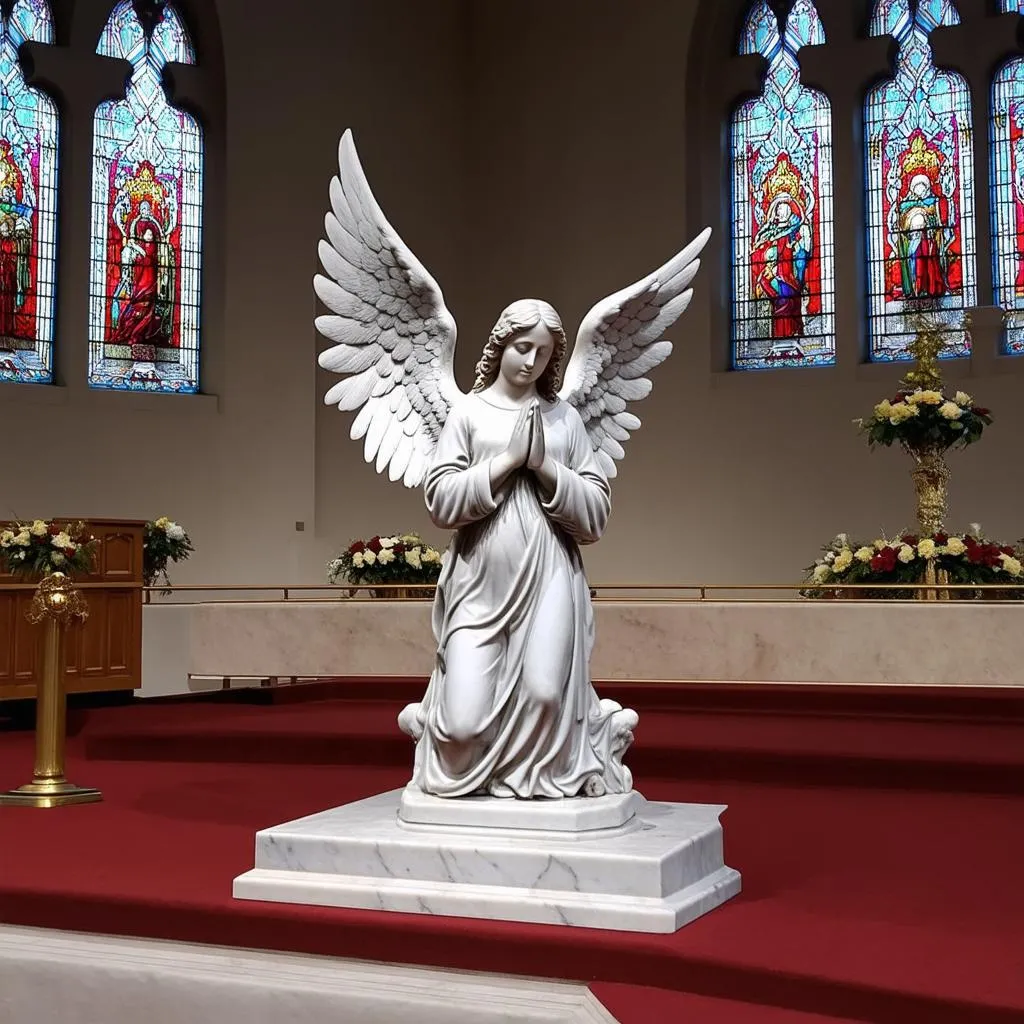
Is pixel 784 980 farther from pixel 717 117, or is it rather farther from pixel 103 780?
pixel 717 117

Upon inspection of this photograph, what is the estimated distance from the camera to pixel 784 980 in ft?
10.4

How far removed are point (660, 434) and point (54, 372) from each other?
6.20m

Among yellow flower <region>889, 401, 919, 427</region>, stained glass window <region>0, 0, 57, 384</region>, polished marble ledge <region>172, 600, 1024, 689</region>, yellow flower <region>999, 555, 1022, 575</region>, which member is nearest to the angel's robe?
polished marble ledge <region>172, 600, 1024, 689</region>

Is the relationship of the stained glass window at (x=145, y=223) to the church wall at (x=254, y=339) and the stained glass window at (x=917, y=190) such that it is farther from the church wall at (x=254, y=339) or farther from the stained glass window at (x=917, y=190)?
the stained glass window at (x=917, y=190)

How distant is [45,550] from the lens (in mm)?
7797

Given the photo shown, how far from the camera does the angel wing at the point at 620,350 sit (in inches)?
186

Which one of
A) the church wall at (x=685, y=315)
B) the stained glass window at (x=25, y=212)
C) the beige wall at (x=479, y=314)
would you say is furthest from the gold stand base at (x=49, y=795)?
the church wall at (x=685, y=315)

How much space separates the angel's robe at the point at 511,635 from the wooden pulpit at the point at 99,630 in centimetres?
463

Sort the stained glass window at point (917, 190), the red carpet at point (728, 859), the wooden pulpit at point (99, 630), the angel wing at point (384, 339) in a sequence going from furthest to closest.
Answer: the stained glass window at point (917, 190) < the wooden pulpit at point (99, 630) < the angel wing at point (384, 339) < the red carpet at point (728, 859)

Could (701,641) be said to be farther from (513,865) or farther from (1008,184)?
(1008,184)

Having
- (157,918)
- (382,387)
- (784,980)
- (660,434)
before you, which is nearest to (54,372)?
(660,434)

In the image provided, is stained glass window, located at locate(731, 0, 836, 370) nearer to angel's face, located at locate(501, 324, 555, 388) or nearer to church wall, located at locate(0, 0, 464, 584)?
church wall, located at locate(0, 0, 464, 584)

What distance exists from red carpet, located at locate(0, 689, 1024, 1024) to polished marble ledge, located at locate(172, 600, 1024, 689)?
13.0 inches

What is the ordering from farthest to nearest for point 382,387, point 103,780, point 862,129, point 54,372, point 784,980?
point 862,129
point 54,372
point 103,780
point 382,387
point 784,980
